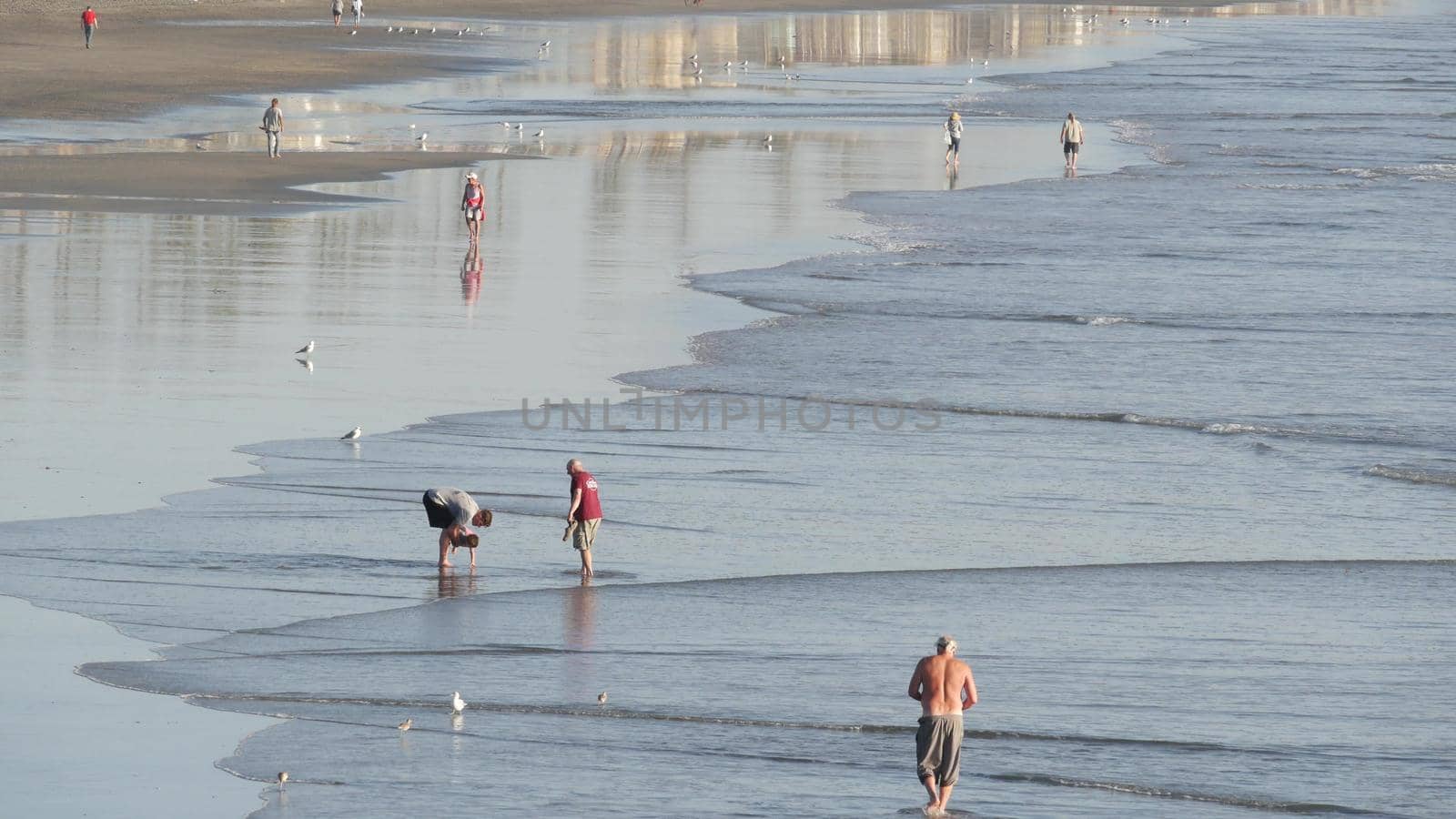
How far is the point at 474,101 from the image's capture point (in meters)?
56.9

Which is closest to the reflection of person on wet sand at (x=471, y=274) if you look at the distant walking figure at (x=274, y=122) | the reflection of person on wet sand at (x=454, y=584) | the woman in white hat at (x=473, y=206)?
the woman in white hat at (x=473, y=206)

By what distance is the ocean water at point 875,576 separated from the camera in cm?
1209

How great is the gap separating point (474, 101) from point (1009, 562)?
42352mm

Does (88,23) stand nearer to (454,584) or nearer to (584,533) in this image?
(454,584)

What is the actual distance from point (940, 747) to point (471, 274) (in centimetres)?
1877

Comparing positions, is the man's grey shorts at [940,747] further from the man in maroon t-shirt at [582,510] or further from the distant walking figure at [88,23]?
the distant walking figure at [88,23]

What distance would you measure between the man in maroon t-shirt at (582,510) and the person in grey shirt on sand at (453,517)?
0.60m

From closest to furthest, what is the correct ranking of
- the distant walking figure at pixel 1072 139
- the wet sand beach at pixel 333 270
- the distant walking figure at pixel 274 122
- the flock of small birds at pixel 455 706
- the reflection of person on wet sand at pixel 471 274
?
the flock of small birds at pixel 455 706 → the wet sand beach at pixel 333 270 → the reflection of person on wet sand at pixel 471 274 → the distant walking figure at pixel 274 122 → the distant walking figure at pixel 1072 139

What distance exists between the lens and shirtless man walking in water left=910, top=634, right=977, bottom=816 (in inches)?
431

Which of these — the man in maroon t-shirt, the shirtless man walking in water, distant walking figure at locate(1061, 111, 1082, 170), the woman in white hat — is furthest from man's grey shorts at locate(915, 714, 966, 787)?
distant walking figure at locate(1061, 111, 1082, 170)

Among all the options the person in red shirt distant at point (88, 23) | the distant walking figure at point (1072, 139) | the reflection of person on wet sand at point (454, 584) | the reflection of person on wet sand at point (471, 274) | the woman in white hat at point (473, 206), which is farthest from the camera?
the person in red shirt distant at point (88, 23)

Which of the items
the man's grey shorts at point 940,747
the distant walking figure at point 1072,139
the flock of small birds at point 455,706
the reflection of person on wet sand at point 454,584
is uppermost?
the distant walking figure at point 1072,139

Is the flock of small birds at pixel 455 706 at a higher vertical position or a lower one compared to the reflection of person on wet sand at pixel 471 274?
lower

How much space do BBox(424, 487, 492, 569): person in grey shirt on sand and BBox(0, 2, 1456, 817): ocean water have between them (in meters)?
0.29
